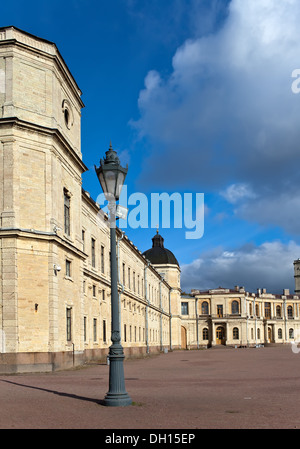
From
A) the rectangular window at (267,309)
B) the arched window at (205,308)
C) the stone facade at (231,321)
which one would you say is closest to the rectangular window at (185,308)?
the stone facade at (231,321)

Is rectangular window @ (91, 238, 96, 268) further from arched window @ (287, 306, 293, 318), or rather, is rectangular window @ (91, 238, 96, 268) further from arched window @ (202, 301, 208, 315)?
arched window @ (287, 306, 293, 318)

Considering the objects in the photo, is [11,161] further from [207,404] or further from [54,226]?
[207,404]

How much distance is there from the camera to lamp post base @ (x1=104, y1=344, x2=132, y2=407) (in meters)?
10.7

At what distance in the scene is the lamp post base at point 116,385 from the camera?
1073 centimetres

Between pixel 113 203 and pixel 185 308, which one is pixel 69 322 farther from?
pixel 185 308

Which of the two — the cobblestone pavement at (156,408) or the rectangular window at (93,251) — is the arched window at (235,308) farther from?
the cobblestone pavement at (156,408)

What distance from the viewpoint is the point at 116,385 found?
35.8 ft

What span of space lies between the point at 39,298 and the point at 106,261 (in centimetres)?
1907

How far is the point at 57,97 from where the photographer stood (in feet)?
85.5

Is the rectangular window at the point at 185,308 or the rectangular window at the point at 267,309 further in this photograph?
the rectangular window at the point at 267,309

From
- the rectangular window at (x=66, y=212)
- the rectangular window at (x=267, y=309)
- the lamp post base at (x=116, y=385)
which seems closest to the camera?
the lamp post base at (x=116, y=385)

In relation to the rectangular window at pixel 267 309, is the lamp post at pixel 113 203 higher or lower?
higher

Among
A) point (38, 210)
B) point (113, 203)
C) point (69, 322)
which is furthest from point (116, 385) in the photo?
point (69, 322)

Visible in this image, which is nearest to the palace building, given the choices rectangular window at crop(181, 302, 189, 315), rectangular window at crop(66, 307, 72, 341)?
rectangular window at crop(66, 307, 72, 341)
